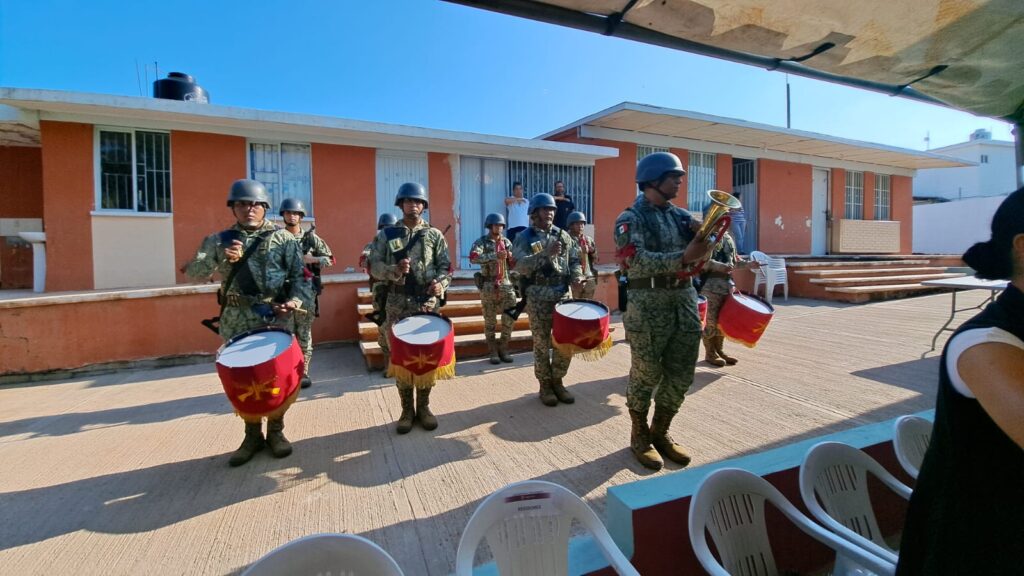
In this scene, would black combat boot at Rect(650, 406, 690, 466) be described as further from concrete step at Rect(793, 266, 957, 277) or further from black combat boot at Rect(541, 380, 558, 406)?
Answer: concrete step at Rect(793, 266, 957, 277)

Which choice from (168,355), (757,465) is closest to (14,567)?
(757,465)

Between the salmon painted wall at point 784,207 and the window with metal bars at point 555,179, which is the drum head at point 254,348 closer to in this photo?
the window with metal bars at point 555,179

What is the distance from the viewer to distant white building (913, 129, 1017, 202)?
88.7 ft

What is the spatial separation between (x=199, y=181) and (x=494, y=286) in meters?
5.69

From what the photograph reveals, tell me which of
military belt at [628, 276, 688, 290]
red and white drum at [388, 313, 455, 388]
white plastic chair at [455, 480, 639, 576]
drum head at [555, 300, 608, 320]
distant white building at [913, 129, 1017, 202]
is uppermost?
distant white building at [913, 129, 1017, 202]

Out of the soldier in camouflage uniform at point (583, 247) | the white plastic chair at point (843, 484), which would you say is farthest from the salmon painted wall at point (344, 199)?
the white plastic chair at point (843, 484)

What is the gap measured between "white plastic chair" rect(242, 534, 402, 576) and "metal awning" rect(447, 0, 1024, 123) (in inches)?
76.5

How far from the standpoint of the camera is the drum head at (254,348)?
8.93 feet

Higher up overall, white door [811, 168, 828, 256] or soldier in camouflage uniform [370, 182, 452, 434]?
white door [811, 168, 828, 256]

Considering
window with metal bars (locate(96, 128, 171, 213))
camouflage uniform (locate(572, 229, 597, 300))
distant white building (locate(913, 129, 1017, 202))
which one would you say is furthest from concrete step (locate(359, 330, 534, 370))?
distant white building (locate(913, 129, 1017, 202))

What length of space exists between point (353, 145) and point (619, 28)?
7617mm

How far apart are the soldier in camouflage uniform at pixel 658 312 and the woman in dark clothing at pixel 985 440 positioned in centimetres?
178

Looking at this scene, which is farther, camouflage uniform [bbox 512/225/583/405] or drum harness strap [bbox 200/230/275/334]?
camouflage uniform [bbox 512/225/583/405]

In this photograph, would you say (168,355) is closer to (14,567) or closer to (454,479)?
(14,567)
